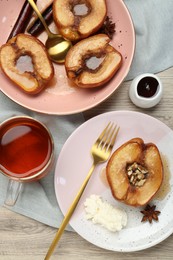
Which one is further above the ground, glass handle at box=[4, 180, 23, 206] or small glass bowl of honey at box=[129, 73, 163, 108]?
small glass bowl of honey at box=[129, 73, 163, 108]

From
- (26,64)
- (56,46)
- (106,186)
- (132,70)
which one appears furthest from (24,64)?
(106,186)

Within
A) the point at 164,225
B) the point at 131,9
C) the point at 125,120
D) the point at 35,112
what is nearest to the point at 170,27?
the point at 131,9

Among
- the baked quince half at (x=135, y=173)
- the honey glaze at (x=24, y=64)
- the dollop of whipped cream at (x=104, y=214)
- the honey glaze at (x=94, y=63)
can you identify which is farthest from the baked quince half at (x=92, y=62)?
the dollop of whipped cream at (x=104, y=214)

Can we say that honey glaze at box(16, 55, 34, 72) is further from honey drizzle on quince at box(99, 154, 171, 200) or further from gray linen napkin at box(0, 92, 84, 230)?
honey drizzle on quince at box(99, 154, 171, 200)

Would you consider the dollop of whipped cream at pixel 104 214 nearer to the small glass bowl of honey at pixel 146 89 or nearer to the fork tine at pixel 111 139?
the fork tine at pixel 111 139

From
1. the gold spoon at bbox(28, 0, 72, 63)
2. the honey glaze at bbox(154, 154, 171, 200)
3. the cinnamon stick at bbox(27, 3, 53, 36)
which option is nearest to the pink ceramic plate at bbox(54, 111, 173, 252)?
the honey glaze at bbox(154, 154, 171, 200)

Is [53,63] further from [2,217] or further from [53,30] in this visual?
[2,217]
